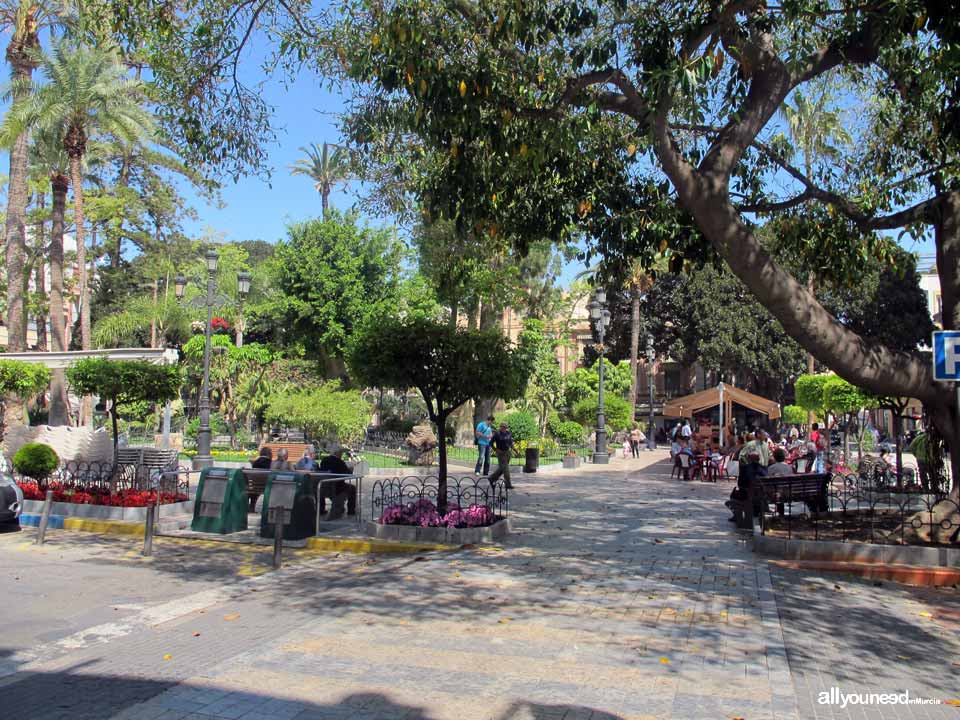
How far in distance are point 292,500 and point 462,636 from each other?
16.6 ft

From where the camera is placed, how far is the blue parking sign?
8.14 meters

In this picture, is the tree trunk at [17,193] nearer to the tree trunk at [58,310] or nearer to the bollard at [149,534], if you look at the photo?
the tree trunk at [58,310]

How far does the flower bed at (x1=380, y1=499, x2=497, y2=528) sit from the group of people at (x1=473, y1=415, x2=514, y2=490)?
4.04 metres

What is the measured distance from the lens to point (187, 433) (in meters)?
33.6

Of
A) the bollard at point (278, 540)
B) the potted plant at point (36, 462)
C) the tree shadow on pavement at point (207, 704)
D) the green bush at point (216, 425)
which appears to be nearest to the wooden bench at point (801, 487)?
the bollard at point (278, 540)

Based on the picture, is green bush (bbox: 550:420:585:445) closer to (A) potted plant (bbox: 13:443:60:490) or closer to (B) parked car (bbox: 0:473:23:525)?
(A) potted plant (bbox: 13:443:60:490)

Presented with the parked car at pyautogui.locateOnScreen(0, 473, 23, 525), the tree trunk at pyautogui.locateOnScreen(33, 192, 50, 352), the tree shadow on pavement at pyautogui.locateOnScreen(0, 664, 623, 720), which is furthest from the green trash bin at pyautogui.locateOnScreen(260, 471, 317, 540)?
the tree trunk at pyautogui.locateOnScreen(33, 192, 50, 352)

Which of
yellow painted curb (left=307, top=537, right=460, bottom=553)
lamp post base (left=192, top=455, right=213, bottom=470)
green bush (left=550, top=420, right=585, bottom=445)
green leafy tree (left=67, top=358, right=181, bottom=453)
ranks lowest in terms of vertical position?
yellow painted curb (left=307, top=537, right=460, bottom=553)

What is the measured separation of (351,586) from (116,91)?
24.3 meters

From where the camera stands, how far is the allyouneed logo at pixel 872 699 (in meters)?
5.23

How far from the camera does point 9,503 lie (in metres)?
12.1

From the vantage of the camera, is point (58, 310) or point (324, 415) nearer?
point (324, 415)

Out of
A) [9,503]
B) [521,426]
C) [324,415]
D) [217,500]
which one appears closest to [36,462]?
[9,503]

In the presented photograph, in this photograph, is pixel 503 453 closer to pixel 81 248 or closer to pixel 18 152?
pixel 18 152
